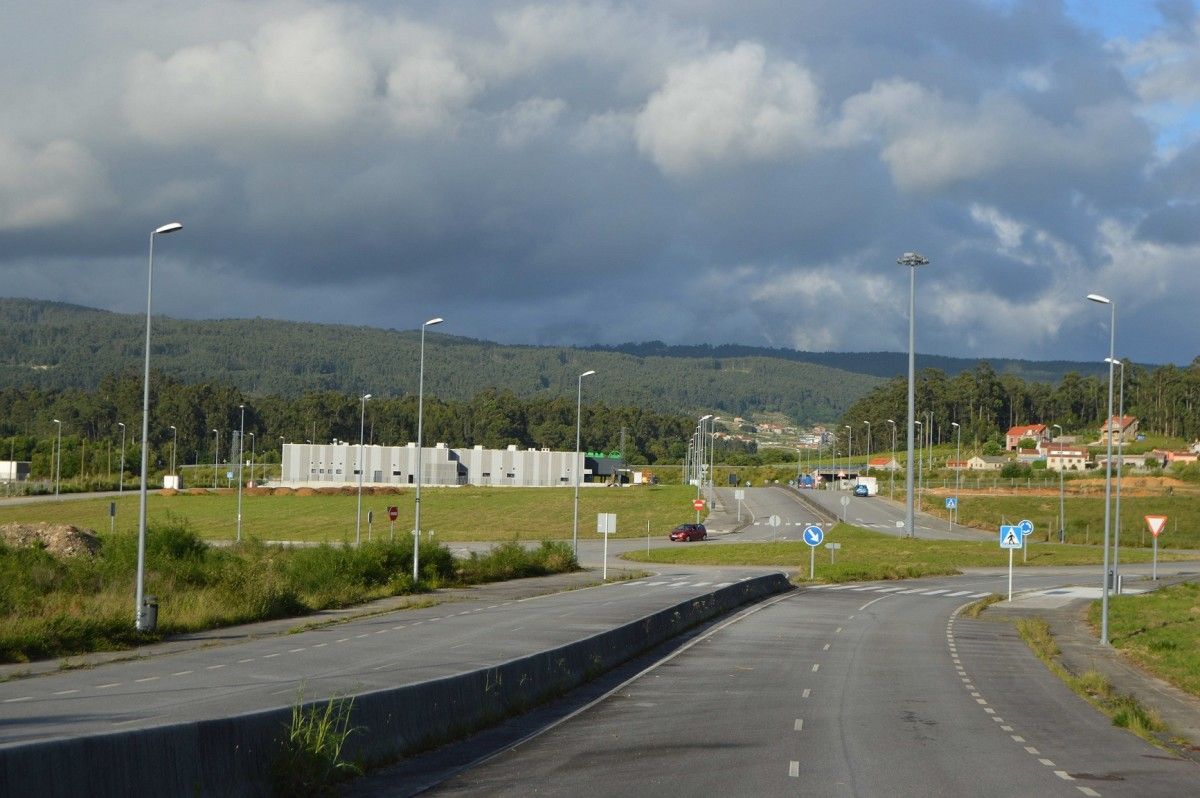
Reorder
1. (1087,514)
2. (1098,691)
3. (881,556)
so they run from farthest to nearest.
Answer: (1087,514) → (881,556) → (1098,691)

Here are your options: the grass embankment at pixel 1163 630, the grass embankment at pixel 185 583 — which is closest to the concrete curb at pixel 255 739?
the grass embankment at pixel 185 583

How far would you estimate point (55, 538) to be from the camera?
48.6 meters

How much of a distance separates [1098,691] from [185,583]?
2598 cm

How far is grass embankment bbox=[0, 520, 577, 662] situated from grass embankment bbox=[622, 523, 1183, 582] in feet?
57.2

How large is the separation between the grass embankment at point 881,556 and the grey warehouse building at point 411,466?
84.1 m

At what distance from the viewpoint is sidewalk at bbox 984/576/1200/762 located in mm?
22734

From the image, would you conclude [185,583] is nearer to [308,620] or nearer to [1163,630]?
[308,620]

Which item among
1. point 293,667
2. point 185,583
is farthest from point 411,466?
point 293,667

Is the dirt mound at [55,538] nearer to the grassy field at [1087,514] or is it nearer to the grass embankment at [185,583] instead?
the grass embankment at [185,583]

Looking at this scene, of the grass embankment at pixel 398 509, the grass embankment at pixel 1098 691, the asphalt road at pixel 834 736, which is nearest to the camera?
the asphalt road at pixel 834 736

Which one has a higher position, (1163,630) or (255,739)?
(255,739)

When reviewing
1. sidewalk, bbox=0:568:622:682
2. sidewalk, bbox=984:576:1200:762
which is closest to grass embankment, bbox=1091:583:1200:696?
sidewalk, bbox=984:576:1200:762

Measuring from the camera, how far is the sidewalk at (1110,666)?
22734 millimetres

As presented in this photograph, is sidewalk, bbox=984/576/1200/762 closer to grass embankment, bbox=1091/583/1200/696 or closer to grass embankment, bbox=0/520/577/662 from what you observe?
grass embankment, bbox=1091/583/1200/696
